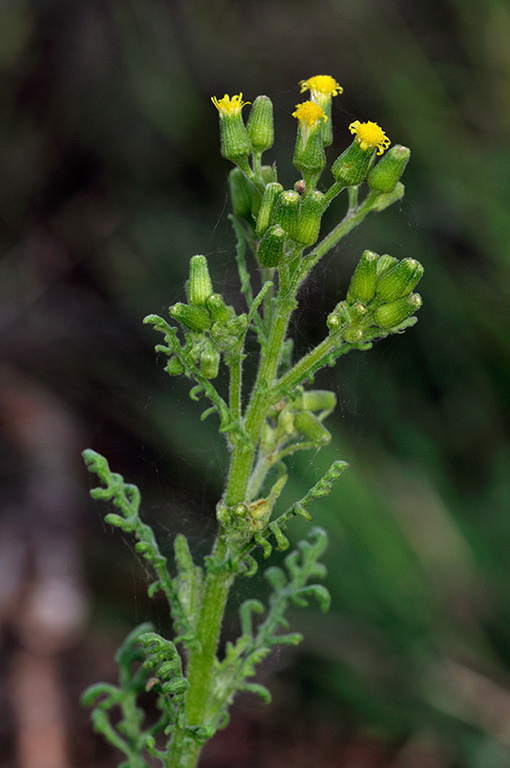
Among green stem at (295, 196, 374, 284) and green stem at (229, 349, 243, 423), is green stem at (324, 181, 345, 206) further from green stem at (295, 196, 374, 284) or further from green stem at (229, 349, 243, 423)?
green stem at (229, 349, 243, 423)

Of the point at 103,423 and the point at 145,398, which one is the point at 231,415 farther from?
the point at 103,423

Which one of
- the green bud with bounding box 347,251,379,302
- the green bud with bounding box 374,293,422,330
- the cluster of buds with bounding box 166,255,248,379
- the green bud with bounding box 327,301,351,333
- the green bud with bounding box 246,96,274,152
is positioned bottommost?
the cluster of buds with bounding box 166,255,248,379

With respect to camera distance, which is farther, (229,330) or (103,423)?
(103,423)

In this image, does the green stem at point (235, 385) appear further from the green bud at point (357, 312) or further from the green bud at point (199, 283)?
the green bud at point (357, 312)

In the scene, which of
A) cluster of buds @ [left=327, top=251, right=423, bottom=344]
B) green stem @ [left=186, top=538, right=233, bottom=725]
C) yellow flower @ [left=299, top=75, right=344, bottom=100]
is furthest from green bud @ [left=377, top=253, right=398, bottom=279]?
green stem @ [left=186, top=538, right=233, bottom=725]

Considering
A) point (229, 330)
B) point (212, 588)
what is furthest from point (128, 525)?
point (229, 330)

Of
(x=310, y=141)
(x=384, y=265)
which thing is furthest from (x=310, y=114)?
(x=384, y=265)

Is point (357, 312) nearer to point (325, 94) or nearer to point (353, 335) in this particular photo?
point (353, 335)
